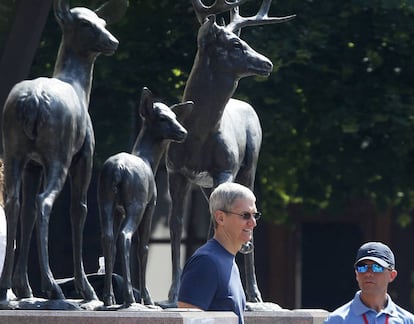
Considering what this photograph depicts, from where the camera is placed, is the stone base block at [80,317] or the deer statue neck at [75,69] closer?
the stone base block at [80,317]

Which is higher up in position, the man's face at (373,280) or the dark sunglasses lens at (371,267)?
the dark sunglasses lens at (371,267)

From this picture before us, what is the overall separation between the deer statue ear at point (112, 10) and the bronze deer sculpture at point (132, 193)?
610mm

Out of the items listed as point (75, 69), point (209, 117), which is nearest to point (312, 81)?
point (209, 117)

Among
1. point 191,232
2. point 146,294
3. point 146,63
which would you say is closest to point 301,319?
point 146,294

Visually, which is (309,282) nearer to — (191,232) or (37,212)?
(191,232)

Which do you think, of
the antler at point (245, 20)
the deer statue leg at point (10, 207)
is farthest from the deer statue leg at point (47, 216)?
the antler at point (245, 20)

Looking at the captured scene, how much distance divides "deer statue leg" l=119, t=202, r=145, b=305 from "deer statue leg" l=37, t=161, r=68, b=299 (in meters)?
0.44

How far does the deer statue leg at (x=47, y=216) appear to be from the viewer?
861 centimetres

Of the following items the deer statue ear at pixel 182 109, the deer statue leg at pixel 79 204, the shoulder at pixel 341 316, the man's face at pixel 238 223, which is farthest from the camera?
the deer statue ear at pixel 182 109

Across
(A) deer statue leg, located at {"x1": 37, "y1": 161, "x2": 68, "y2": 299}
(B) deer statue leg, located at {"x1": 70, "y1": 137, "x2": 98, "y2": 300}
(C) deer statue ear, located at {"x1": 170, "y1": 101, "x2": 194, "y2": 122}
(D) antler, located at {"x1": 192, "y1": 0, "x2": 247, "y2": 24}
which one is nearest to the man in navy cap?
(A) deer statue leg, located at {"x1": 37, "y1": 161, "x2": 68, "y2": 299}

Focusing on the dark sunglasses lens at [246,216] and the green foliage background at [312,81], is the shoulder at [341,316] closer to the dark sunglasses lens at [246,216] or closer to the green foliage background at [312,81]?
the dark sunglasses lens at [246,216]

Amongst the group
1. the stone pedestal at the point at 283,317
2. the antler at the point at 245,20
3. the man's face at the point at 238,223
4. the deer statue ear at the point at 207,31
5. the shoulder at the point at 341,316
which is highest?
the antler at the point at 245,20

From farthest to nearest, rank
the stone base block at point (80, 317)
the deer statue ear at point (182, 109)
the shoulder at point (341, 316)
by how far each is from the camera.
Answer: the deer statue ear at point (182, 109) < the stone base block at point (80, 317) < the shoulder at point (341, 316)

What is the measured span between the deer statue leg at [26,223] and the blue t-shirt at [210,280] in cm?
223
